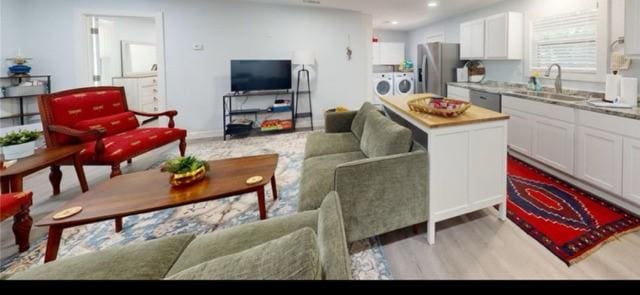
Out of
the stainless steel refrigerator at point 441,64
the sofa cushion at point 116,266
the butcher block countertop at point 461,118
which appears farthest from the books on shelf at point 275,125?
the sofa cushion at point 116,266

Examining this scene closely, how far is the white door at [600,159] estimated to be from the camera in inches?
95.0

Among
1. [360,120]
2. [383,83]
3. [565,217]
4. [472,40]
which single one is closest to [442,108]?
[360,120]

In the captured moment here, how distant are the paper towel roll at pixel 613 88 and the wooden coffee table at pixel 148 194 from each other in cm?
305

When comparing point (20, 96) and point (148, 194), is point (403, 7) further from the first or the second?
point (20, 96)

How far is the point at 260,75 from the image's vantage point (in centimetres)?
541

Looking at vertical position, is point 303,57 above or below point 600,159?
above

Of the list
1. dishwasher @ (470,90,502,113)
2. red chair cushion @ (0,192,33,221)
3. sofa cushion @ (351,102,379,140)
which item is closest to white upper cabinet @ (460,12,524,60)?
dishwasher @ (470,90,502,113)

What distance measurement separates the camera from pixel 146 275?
1.06 meters

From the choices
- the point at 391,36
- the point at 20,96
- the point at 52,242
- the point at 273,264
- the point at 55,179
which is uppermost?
the point at 391,36

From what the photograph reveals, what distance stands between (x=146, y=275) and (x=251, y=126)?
4503 mm

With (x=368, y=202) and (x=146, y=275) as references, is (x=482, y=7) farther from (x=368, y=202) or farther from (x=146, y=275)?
(x=146, y=275)

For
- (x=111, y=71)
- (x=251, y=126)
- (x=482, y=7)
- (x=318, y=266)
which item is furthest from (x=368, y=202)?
(x=111, y=71)

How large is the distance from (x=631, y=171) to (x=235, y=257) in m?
2.88

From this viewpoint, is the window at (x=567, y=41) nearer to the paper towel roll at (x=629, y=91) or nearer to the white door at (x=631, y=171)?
the paper towel roll at (x=629, y=91)
